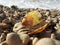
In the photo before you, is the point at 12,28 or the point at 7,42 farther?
the point at 12,28

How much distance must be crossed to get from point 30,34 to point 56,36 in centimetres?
29

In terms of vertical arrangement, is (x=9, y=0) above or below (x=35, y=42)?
below

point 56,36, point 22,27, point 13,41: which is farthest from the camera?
point 22,27

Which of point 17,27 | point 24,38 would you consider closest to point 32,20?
point 17,27

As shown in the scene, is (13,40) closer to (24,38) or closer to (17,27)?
(24,38)

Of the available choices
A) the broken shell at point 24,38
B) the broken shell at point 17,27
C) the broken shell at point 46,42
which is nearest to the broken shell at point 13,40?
the broken shell at point 24,38

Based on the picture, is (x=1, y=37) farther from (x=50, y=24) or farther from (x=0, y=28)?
(x=50, y=24)

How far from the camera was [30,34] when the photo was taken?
276 cm

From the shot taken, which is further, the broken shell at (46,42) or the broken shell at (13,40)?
the broken shell at (13,40)

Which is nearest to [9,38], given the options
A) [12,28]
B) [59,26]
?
[12,28]

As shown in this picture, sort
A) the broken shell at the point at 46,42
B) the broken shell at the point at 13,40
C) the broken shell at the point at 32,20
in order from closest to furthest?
the broken shell at the point at 46,42 → the broken shell at the point at 13,40 → the broken shell at the point at 32,20

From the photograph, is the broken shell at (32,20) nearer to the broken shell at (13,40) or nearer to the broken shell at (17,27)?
the broken shell at (17,27)

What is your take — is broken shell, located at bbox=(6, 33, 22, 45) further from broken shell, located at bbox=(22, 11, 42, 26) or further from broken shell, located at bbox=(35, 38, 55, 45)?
broken shell, located at bbox=(22, 11, 42, 26)

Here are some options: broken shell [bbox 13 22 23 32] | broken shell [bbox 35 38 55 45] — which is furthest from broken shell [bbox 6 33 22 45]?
broken shell [bbox 13 22 23 32]
